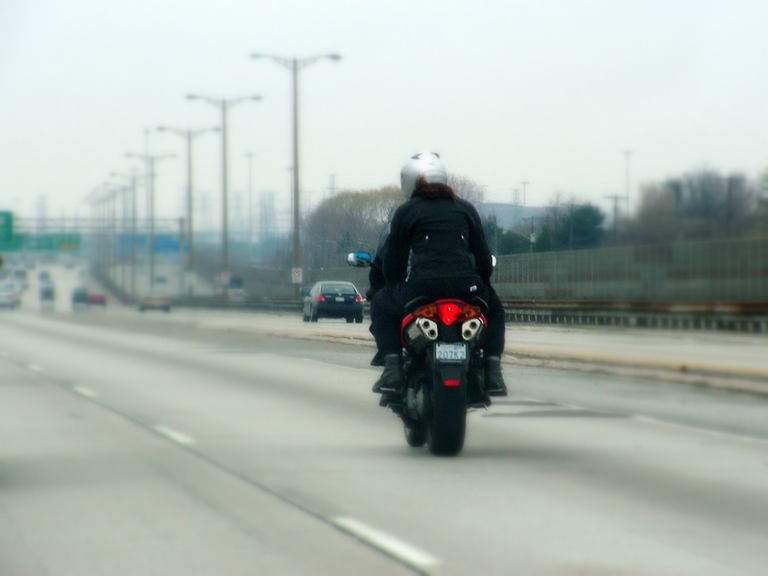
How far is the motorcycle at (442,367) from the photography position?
8.99m

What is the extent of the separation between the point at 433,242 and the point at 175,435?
324 cm

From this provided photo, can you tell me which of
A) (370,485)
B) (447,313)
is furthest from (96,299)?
(370,485)

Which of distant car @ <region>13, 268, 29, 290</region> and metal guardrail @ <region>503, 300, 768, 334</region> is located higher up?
distant car @ <region>13, 268, 29, 290</region>

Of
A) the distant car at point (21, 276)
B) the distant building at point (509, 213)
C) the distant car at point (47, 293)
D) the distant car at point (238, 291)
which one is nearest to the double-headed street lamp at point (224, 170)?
the distant car at point (238, 291)

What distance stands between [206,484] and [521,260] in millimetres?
11822

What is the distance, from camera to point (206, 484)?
8359 millimetres

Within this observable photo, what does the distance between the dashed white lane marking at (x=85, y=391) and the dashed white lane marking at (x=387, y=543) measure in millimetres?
9266

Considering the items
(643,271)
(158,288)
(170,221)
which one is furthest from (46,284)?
(643,271)

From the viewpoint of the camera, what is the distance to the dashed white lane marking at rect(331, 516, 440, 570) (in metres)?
5.97

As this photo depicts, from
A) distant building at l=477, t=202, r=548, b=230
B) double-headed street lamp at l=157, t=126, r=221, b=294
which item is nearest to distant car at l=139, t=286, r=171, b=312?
double-headed street lamp at l=157, t=126, r=221, b=294

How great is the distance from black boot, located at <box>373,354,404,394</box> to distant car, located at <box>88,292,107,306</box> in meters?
96.8

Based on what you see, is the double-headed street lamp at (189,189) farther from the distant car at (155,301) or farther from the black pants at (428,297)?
the black pants at (428,297)

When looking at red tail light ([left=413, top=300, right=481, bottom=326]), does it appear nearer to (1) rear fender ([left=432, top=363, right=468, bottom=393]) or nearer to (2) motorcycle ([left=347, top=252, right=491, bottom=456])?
(2) motorcycle ([left=347, top=252, right=491, bottom=456])

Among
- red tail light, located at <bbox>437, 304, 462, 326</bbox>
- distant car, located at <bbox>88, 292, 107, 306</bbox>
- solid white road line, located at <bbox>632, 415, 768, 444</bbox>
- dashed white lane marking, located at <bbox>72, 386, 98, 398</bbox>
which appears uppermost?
red tail light, located at <bbox>437, 304, 462, 326</bbox>
